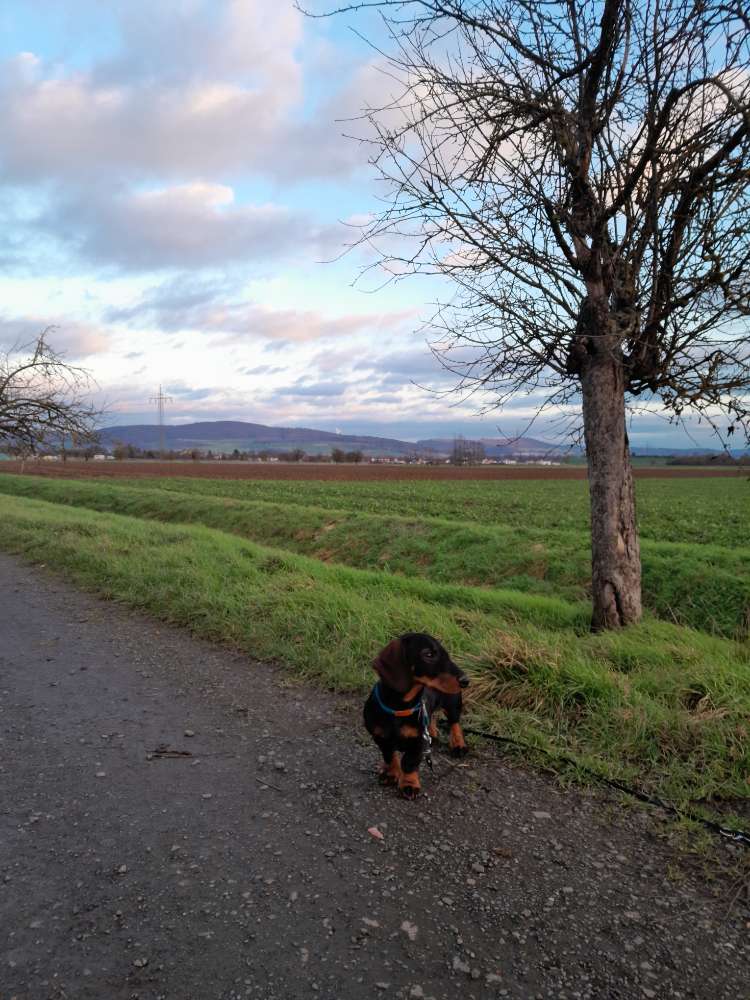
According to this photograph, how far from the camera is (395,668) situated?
11.5 feet

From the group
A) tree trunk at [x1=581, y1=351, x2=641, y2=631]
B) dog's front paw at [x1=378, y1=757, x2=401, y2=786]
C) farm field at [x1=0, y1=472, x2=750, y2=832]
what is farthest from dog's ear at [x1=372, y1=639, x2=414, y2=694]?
tree trunk at [x1=581, y1=351, x2=641, y2=631]

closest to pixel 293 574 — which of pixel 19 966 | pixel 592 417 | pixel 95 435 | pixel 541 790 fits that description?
pixel 592 417

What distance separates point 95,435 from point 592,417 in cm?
1158

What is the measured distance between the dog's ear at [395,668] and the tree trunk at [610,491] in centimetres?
333

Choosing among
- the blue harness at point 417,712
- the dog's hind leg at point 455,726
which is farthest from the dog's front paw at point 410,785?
the dog's hind leg at point 455,726

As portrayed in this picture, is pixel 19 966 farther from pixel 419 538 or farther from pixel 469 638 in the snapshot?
pixel 419 538

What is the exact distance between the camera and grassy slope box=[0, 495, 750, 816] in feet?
13.0

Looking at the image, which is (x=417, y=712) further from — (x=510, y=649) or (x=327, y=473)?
(x=327, y=473)

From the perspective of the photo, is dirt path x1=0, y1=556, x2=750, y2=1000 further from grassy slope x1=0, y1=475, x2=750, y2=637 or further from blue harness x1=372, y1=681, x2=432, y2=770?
grassy slope x1=0, y1=475, x2=750, y2=637

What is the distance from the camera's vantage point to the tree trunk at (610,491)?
6066 millimetres

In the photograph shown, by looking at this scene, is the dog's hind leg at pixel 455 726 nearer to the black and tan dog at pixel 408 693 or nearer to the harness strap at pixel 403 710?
the black and tan dog at pixel 408 693

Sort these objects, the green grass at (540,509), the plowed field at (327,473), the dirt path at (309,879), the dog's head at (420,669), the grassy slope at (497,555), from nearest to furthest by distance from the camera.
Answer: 1. the dirt path at (309,879)
2. the dog's head at (420,669)
3. the grassy slope at (497,555)
4. the green grass at (540,509)
5. the plowed field at (327,473)

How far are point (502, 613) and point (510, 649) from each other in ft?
10.1

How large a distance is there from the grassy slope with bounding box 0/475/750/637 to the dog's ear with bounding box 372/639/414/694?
187 inches
